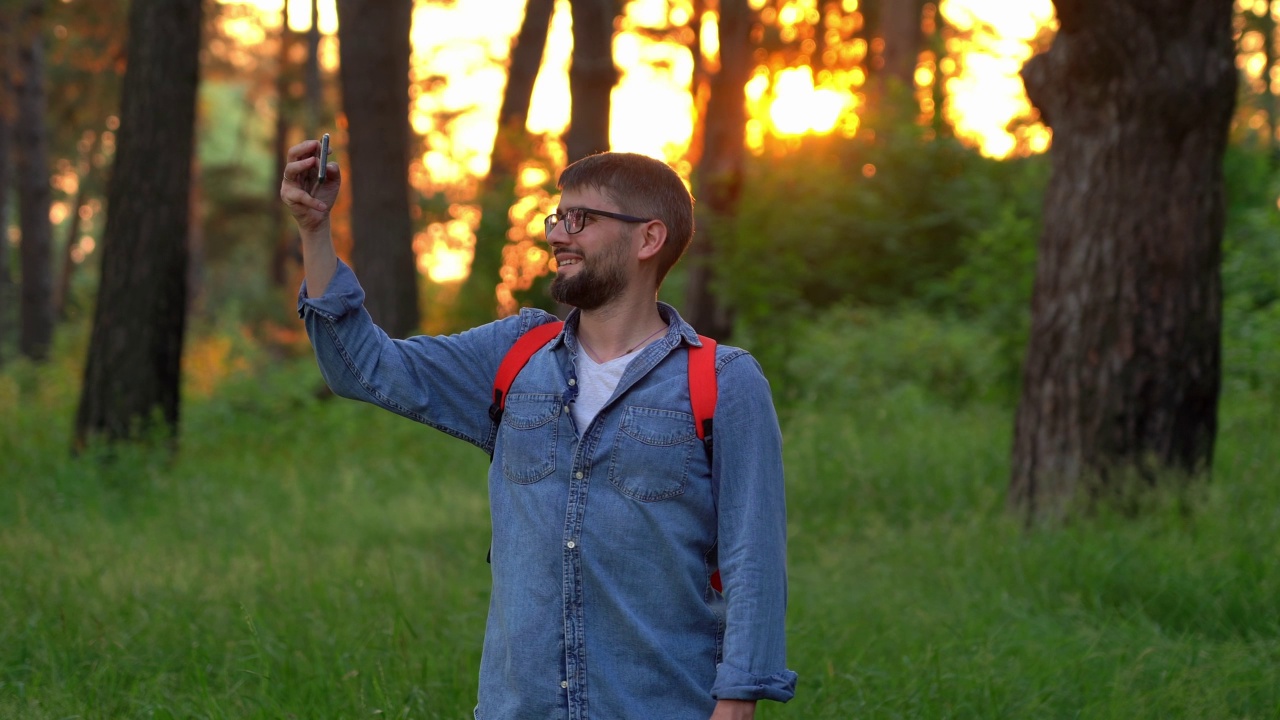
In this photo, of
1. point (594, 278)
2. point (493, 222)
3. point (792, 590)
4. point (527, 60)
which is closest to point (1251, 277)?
point (493, 222)

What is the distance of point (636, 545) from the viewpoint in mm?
2914

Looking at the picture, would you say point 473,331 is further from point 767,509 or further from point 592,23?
point 592,23

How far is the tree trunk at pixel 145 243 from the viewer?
10.4 metres

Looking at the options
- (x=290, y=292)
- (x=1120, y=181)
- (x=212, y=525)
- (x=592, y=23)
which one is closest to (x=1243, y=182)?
(x=592, y=23)

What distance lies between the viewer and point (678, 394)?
117 inches

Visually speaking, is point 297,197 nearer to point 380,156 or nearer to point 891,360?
point 380,156

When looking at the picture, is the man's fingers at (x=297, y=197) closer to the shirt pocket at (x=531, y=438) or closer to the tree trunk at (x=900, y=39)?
the shirt pocket at (x=531, y=438)

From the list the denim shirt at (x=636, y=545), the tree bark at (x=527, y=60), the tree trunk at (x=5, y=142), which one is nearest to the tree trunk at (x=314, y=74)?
the tree trunk at (x=5, y=142)

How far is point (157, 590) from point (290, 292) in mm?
26246

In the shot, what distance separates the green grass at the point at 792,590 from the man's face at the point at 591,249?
1.91 metres

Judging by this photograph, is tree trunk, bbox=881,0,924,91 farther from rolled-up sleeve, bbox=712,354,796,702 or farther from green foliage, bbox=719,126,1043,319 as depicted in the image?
rolled-up sleeve, bbox=712,354,796,702

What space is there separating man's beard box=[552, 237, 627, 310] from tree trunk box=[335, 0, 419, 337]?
12.1m

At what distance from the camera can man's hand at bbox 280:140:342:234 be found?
9.64ft

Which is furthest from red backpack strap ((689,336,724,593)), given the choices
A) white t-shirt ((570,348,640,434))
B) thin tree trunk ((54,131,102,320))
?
thin tree trunk ((54,131,102,320))
